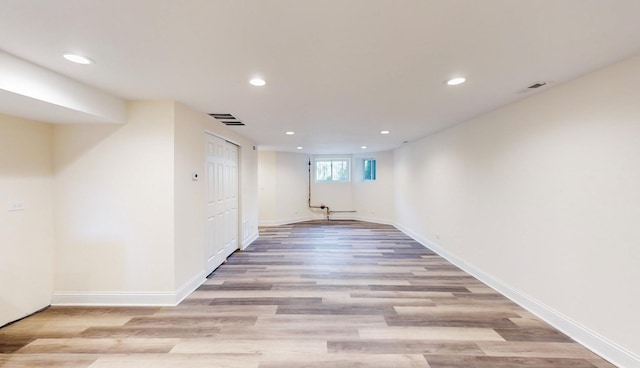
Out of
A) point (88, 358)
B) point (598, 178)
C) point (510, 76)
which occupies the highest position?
point (510, 76)

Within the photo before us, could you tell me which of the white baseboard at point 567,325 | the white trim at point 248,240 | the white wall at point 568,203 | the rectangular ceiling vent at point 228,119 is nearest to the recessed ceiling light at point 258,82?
the rectangular ceiling vent at point 228,119

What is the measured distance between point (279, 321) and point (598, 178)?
128 inches

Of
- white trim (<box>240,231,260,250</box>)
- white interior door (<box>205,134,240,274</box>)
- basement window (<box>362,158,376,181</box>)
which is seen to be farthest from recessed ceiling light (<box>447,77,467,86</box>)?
basement window (<box>362,158,376,181</box>)

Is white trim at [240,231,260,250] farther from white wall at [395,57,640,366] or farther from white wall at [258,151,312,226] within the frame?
white wall at [395,57,640,366]

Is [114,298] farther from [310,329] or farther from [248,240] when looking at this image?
[248,240]

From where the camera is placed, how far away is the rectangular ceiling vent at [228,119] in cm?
374

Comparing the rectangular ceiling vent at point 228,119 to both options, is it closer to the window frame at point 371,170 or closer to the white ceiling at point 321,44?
the white ceiling at point 321,44

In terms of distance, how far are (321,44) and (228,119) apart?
262 cm

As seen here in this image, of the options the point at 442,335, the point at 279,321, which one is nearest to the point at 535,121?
the point at 442,335

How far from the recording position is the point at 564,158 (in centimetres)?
251

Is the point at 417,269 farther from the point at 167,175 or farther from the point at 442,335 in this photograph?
the point at 167,175

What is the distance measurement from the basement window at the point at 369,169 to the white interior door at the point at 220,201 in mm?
5118

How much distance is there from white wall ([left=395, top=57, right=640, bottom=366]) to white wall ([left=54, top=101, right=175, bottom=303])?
4143 millimetres

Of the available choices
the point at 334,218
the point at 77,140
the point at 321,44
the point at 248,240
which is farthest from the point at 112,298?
the point at 334,218
